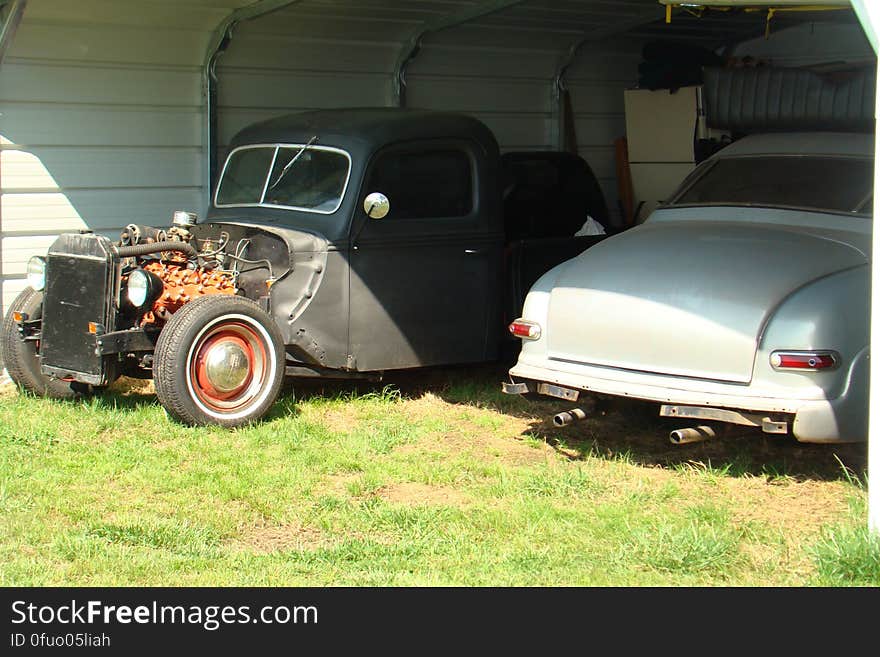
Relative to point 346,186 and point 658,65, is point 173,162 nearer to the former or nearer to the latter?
point 346,186

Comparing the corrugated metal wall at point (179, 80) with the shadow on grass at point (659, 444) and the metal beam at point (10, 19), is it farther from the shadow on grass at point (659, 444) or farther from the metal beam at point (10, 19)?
Answer: the shadow on grass at point (659, 444)

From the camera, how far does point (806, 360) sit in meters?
5.33

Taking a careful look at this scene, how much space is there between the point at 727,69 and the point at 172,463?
6113 millimetres

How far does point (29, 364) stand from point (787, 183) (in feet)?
16.0

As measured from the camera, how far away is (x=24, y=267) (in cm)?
817

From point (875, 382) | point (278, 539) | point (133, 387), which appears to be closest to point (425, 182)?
point (133, 387)

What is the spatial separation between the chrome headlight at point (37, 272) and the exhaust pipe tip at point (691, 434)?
4060 millimetres

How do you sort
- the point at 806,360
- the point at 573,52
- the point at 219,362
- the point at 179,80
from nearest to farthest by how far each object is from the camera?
1. the point at 806,360
2. the point at 219,362
3. the point at 179,80
4. the point at 573,52

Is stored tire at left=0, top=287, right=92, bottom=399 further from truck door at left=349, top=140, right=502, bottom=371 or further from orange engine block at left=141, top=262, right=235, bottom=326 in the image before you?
truck door at left=349, top=140, right=502, bottom=371

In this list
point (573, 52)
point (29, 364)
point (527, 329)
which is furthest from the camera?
point (573, 52)

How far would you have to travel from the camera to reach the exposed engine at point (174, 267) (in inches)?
267

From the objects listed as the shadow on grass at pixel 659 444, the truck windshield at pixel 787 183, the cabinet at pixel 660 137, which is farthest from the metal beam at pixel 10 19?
the cabinet at pixel 660 137

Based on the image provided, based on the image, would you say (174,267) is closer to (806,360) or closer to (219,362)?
(219,362)
